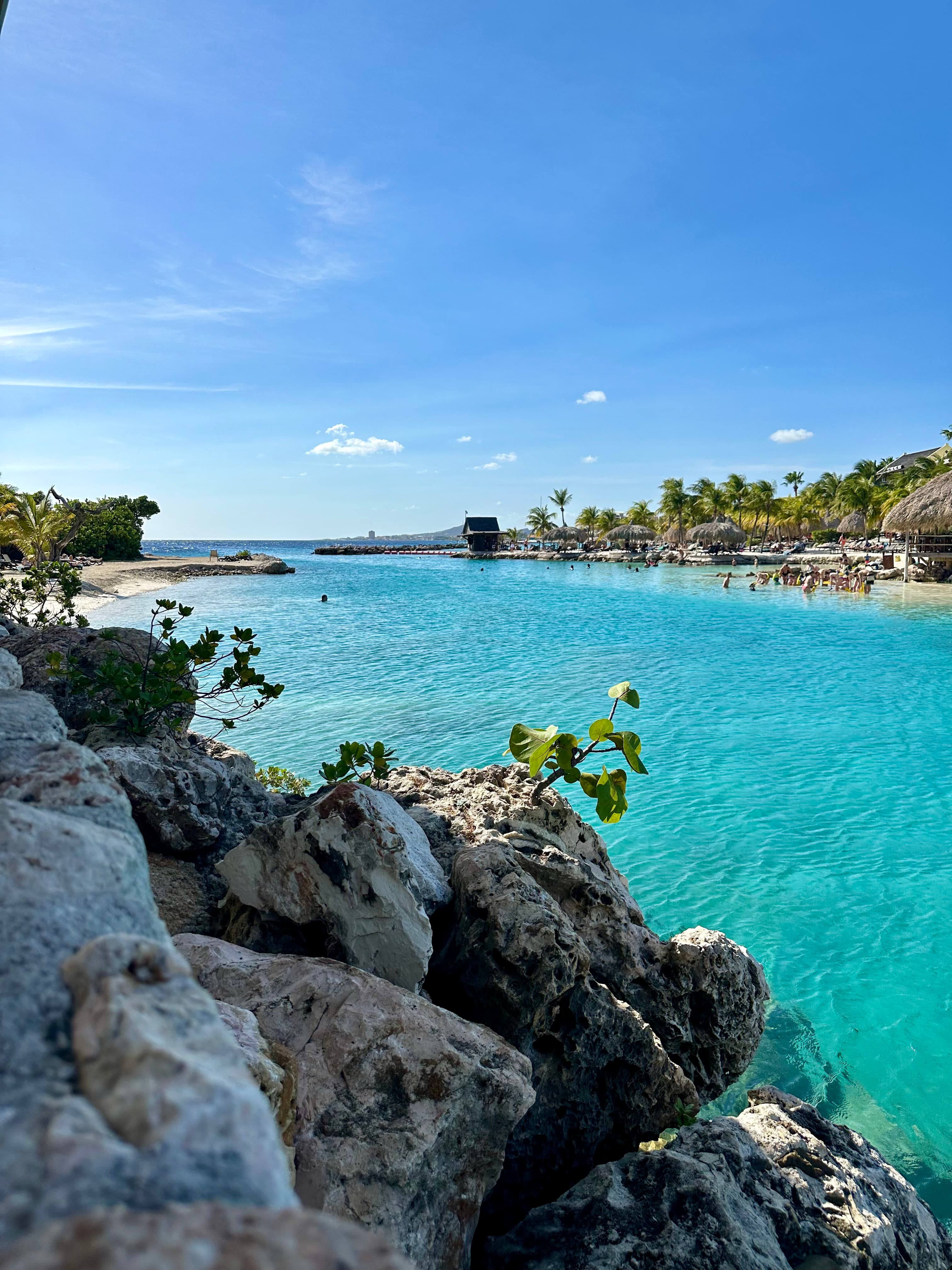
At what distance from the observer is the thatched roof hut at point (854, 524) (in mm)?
63938

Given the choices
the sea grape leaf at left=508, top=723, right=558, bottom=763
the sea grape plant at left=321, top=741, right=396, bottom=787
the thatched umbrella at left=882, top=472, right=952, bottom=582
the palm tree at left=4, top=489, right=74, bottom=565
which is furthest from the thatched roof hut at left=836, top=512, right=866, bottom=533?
the sea grape plant at left=321, top=741, right=396, bottom=787

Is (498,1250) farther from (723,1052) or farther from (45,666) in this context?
(45,666)

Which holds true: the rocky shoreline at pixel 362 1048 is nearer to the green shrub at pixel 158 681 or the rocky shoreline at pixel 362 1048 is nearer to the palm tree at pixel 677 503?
the green shrub at pixel 158 681

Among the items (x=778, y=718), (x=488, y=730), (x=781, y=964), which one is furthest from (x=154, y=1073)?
(x=778, y=718)

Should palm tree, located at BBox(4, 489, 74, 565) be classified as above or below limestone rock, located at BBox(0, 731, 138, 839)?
above

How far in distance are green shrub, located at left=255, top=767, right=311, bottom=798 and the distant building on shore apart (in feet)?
300

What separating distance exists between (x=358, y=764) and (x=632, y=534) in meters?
79.2

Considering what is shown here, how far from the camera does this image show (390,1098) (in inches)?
105

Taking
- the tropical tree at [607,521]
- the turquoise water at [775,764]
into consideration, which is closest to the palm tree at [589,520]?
the tropical tree at [607,521]

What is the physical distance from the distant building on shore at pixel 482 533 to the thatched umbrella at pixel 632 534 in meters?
21.7

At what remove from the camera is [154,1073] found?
1015mm

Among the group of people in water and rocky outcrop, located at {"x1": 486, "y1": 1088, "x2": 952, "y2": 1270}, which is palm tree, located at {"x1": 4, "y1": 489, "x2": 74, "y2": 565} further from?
the group of people in water

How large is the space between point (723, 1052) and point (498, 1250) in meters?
2.45

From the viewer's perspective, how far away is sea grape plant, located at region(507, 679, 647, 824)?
485cm
